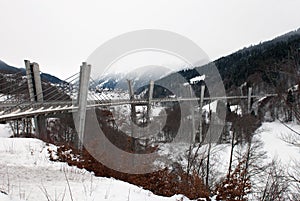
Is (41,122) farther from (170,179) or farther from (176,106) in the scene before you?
(176,106)

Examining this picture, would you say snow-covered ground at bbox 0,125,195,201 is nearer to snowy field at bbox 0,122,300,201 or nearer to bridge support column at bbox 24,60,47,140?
snowy field at bbox 0,122,300,201

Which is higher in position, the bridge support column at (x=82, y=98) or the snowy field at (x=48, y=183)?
the bridge support column at (x=82, y=98)

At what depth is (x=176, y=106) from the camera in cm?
3078

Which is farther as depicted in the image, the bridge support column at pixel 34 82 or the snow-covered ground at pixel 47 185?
the bridge support column at pixel 34 82

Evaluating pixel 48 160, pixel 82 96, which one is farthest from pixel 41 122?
pixel 82 96

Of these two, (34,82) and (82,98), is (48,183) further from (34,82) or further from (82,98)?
(82,98)

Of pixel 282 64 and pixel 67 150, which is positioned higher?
pixel 282 64

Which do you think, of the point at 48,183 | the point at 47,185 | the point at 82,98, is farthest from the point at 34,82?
the point at 47,185

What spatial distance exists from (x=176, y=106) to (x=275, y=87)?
1068 inches

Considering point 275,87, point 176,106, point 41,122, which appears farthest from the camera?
point 176,106

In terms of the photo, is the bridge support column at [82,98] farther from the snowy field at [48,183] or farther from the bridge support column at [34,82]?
the bridge support column at [34,82]

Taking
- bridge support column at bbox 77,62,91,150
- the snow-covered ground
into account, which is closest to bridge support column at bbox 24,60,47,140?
the snow-covered ground

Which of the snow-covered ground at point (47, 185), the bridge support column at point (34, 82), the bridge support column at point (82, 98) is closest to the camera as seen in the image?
the snow-covered ground at point (47, 185)

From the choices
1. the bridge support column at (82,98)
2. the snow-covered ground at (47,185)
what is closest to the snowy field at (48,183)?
the snow-covered ground at (47,185)
